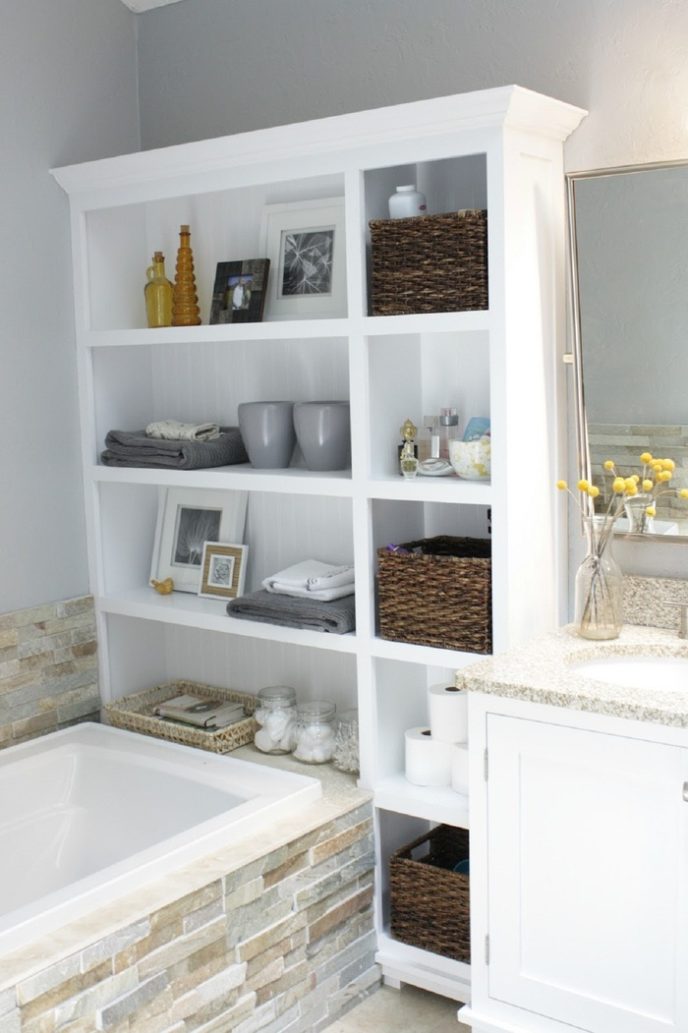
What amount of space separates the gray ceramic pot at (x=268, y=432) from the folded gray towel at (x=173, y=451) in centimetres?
11

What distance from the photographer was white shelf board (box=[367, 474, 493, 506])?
256 cm

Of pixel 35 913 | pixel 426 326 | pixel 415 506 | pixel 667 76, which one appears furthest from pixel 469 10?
pixel 35 913

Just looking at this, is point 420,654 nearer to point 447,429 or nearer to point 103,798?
point 447,429

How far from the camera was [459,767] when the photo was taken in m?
2.72

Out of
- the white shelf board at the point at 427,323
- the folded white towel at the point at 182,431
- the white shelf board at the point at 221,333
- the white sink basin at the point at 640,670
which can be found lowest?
the white sink basin at the point at 640,670

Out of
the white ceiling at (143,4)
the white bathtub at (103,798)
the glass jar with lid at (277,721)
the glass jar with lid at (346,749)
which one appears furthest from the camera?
the white ceiling at (143,4)

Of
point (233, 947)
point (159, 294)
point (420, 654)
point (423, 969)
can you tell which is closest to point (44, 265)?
point (159, 294)

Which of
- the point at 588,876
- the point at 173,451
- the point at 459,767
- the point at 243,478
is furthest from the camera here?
the point at 173,451

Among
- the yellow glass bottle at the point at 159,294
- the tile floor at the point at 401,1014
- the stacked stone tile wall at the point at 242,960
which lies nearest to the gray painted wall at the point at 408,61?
the yellow glass bottle at the point at 159,294

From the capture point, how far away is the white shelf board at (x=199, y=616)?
2873mm

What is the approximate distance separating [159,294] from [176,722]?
1.18m

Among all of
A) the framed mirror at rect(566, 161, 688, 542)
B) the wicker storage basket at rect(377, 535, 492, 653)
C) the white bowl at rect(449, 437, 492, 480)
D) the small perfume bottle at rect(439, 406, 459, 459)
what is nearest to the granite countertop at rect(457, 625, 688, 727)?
the wicker storage basket at rect(377, 535, 492, 653)

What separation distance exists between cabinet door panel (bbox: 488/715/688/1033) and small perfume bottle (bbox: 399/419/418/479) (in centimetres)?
67

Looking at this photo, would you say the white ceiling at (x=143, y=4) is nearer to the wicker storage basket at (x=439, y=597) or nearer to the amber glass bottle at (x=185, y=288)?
the amber glass bottle at (x=185, y=288)
